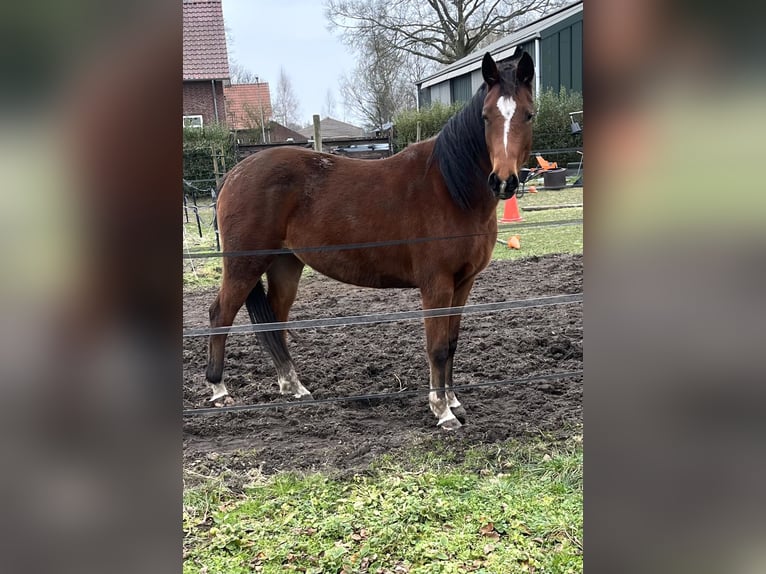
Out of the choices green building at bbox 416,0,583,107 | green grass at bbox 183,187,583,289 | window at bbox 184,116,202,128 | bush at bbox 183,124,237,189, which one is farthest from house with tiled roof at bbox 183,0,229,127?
green building at bbox 416,0,583,107

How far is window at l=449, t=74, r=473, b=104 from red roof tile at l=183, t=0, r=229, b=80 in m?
6.18

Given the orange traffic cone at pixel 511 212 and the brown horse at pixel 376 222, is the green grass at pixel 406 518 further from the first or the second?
the orange traffic cone at pixel 511 212

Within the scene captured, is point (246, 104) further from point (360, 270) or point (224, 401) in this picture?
point (224, 401)

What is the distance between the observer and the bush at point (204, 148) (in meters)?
6.63

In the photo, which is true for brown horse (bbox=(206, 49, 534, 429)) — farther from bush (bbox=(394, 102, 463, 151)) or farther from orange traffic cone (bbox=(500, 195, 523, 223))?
bush (bbox=(394, 102, 463, 151))

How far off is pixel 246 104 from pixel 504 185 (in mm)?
4672

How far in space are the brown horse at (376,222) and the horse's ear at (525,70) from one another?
18 cm

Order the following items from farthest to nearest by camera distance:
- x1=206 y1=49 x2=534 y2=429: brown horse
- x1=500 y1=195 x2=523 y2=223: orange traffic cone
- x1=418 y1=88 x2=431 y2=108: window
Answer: x1=418 y1=88 x2=431 y2=108: window, x1=500 y1=195 x2=523 y2=223: orange traffic cone, x1=206 y1=49 x2=534 y2=429: brown horse

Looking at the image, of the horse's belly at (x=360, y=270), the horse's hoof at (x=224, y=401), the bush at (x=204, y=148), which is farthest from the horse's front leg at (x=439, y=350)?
the bush at (x=204, y=148)

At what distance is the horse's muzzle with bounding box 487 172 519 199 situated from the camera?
2.68 m
